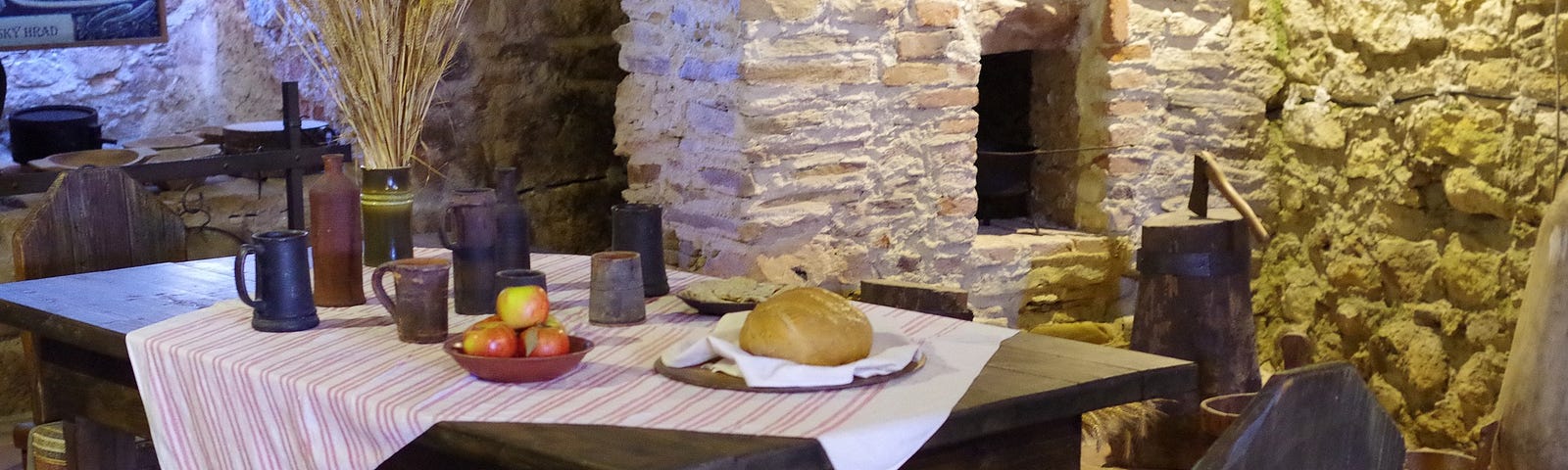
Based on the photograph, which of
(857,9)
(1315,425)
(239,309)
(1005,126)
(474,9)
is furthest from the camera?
(1005,126)

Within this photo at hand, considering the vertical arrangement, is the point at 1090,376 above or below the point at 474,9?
below

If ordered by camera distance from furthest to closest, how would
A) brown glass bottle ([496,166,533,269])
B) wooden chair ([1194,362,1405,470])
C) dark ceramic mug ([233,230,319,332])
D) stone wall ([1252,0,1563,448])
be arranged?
stone wall ([1252,0,1563,448]) → brown glass bottle ([496,166,533,269]) → dark ceramic mug ([233,230,319,332]) → wooden chair ([1194,362,1405,470])

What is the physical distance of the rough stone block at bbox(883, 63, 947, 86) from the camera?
3.73m

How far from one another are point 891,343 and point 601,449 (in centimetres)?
58

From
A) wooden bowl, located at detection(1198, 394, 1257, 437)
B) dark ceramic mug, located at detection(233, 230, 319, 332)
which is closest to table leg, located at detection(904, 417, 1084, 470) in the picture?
dark ceramic mug, located at detection(233, 230, 319, 332)

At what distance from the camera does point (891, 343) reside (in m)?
2.19

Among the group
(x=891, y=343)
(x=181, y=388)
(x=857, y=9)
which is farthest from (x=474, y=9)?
(x=891, y=343)

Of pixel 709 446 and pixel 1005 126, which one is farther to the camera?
pixel 1005 126

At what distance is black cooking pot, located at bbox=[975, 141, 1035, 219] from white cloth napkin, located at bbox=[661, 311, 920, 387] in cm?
205

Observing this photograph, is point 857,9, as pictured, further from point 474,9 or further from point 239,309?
point 239,309

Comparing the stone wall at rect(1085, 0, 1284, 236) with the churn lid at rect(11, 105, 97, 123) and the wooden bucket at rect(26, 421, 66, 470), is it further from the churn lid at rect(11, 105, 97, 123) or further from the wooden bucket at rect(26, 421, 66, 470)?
the wooden bucket at rect(26, 421, 66, 470)

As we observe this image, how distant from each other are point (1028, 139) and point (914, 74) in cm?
Answer: 97

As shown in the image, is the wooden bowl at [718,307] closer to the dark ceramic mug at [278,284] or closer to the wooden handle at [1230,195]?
the dark ceramic mug at [278,284]

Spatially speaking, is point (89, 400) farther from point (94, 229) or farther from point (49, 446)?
point (94, 229)
